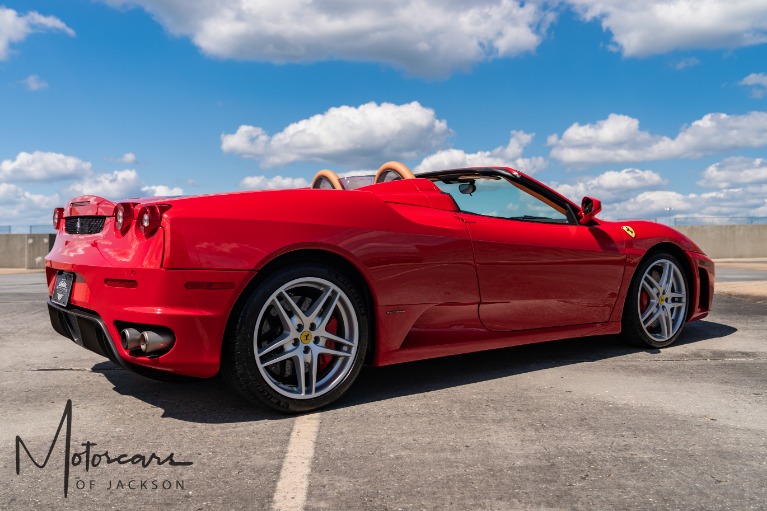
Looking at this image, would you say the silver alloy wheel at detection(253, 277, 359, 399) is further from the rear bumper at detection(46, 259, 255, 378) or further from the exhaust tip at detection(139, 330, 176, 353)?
the exhaust tip at detection(139, 330, 176, 353)

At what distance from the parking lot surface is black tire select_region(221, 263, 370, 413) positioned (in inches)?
5.1

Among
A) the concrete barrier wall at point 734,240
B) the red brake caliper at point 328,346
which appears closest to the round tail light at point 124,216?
the red brake caliper at point 328,346

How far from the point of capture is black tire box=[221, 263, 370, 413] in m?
3.17

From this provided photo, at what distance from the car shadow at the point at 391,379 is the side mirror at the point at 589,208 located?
945 mm

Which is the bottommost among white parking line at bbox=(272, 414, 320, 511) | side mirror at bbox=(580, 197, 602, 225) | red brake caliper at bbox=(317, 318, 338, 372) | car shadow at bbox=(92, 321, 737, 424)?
white parking line at bbox=(272, 414, 320, 511)

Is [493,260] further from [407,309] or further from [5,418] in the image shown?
[5,418]

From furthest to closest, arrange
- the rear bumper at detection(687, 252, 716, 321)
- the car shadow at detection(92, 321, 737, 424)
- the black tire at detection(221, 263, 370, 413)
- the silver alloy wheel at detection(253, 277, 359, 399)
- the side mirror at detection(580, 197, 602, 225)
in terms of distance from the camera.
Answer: the rear bumper at detection(687, 252, 716, 321), the side mirror at detection(580, 197, 602, 225), the car shadow at detection(92, 321, 737, 424), the silver alloy wheel at detection(253, 277, 359, 399), the black tire at detection(221, 263, 370, 413)

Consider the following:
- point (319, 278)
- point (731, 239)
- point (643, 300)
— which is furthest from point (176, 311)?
point (731, 239)

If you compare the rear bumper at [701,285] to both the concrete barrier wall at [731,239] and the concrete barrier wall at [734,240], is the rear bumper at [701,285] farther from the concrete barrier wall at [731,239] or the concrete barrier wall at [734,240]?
the concrete barrier wall at [734,240]

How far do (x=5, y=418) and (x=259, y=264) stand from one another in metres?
1.41

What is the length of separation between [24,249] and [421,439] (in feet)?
84.2

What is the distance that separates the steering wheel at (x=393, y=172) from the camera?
4.34 meters

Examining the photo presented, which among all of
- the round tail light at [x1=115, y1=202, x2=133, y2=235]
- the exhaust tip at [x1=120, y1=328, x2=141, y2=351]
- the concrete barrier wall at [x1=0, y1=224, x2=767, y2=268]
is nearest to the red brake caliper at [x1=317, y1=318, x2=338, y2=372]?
the exhaust tip at [x1=120, y1=328, x2=141, y2=351]

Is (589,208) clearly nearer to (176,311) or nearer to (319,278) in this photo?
(319,278)
